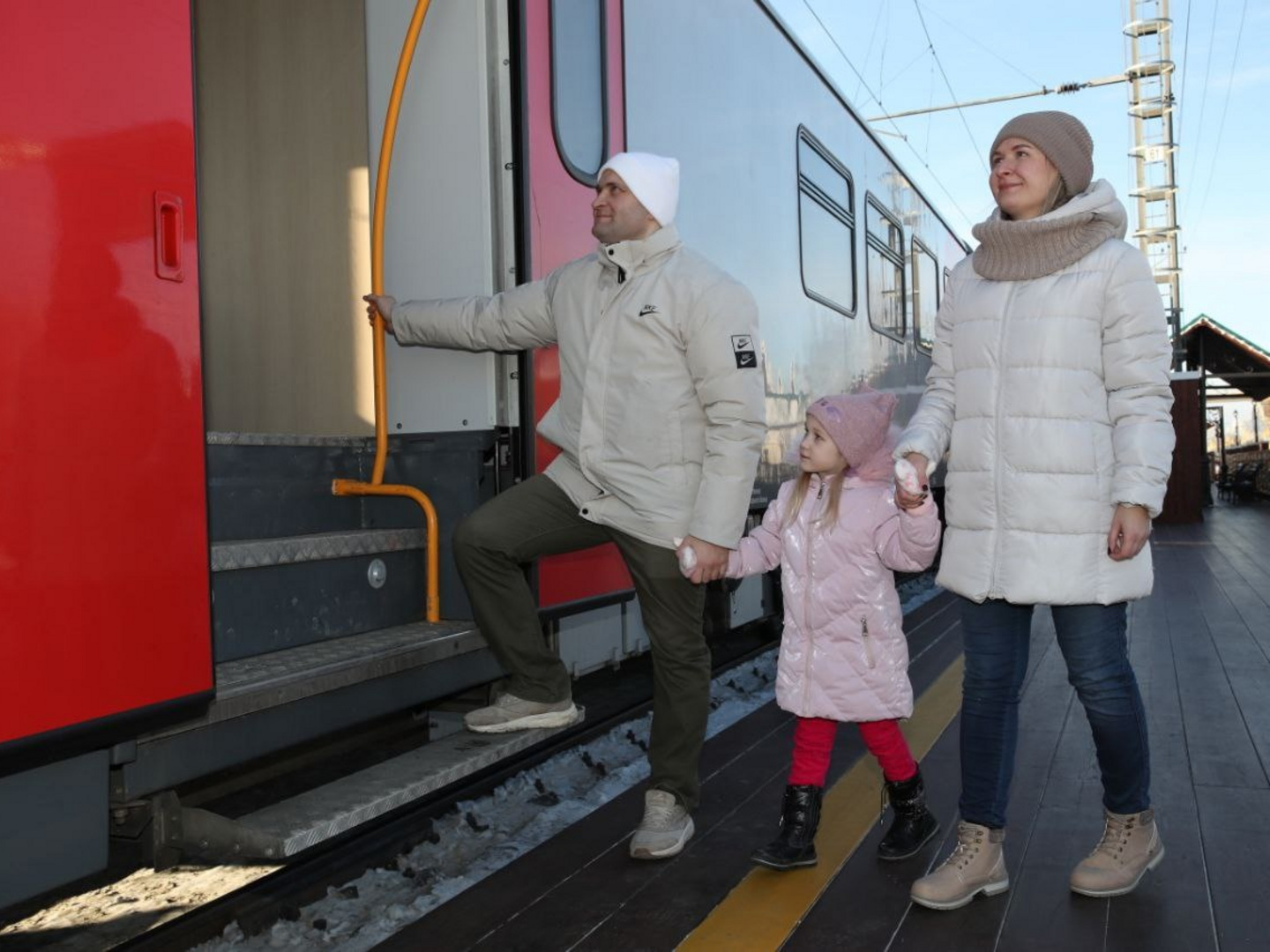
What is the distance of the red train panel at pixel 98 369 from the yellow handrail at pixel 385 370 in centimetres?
96

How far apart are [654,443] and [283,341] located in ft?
5.31

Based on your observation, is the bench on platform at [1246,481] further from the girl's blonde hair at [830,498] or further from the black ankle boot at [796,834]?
the black ankle boot at [796,834]

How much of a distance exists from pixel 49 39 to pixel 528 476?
5.49 feet

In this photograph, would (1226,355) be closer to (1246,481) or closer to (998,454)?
(1246,481)

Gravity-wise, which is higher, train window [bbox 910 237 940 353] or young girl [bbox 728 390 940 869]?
train window [bbox 910 237 940 353]

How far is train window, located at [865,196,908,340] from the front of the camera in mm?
7488

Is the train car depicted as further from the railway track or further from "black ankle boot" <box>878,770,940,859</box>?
"black ankle boot" <box>878,770,940,859</box>

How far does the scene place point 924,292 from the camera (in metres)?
9.52

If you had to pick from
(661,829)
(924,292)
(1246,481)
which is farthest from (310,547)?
(1246,481)

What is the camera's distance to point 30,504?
1940 mm

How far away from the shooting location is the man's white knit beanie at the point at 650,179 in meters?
2.99

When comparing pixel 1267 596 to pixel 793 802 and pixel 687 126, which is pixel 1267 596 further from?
pixel 793 802

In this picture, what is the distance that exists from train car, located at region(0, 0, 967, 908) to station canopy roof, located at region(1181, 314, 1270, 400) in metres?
16.9

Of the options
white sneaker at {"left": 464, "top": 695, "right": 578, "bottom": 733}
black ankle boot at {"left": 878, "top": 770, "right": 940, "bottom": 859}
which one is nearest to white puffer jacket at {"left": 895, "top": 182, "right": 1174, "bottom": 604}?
black ankle boot at {"left": 878, "top": 770, "right": 940, "bottom": 859}
